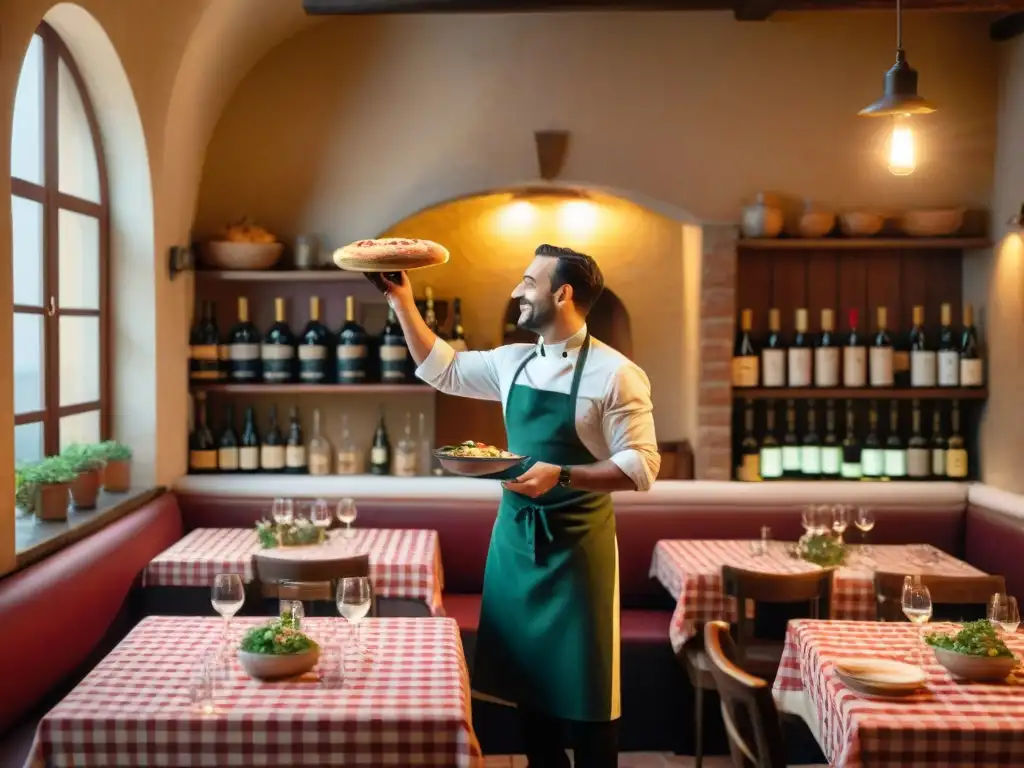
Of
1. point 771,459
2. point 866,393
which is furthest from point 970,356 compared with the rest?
point 771,459

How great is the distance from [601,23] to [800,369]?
6.24 feet

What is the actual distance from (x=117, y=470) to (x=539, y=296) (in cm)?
239

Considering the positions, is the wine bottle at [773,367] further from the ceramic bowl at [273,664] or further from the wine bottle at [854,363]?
the ceramic bowl at [273,664]

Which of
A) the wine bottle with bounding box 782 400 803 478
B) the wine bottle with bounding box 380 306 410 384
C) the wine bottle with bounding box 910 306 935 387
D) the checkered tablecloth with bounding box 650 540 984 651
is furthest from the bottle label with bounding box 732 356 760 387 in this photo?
the wine bottle with bounding box 380 306 410 384

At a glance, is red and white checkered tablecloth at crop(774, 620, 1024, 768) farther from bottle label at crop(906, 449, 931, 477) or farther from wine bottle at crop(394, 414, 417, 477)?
wine bottle at crop(394, 414, 417, 477)

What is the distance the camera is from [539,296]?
299 centimetres

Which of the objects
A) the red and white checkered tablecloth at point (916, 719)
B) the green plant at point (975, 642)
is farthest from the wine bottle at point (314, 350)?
the green plant at point (975, 642)

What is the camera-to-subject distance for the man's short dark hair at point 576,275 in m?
2.98

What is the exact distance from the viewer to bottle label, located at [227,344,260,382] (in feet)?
17.6

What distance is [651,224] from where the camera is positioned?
626 centimetres

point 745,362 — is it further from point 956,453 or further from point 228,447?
point 228,447

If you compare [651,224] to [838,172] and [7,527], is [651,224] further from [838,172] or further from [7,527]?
[7,527]

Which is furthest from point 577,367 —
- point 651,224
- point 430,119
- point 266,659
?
point 651,224

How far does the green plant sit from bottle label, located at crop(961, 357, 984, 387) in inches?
111
